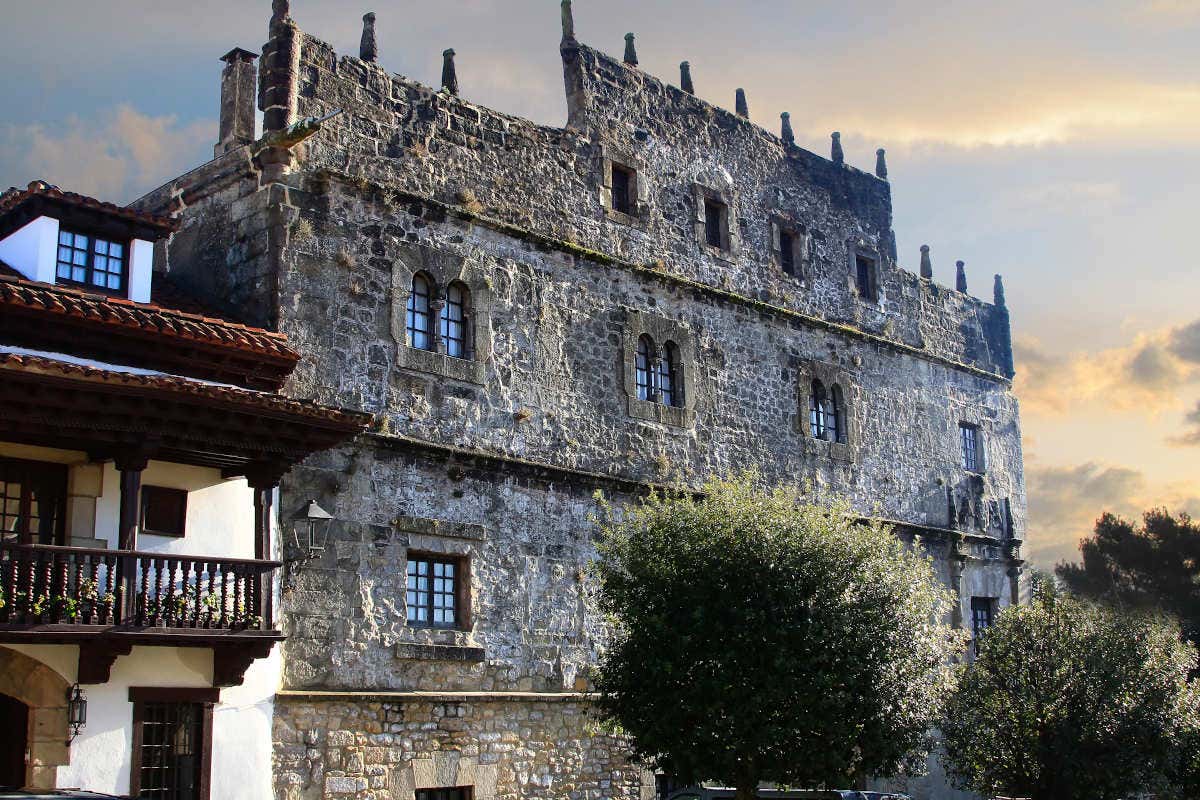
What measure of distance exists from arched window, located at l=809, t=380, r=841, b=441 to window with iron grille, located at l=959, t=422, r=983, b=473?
16.6 ft

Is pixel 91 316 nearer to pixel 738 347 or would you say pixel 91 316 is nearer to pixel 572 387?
pixel 572 387

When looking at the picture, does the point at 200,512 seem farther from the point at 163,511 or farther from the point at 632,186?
the point at 632,186

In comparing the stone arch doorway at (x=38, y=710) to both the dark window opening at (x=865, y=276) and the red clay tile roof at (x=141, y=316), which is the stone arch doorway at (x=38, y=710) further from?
the dark window opening at (x=865, y=276)

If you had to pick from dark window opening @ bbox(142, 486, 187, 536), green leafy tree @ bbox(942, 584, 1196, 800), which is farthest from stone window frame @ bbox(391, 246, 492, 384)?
green leafy tree @ bbox(942, 584, 1196, 800)

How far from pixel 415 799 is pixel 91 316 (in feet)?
26.3

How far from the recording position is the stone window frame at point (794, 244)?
1133 inches

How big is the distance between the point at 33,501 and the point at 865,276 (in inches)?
782

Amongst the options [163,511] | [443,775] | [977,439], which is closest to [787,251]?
[977,439]

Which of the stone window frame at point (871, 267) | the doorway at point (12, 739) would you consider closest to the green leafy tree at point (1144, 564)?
the stone window frame at point (871, 267)

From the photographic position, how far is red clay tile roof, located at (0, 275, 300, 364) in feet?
54.9

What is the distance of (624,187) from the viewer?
85.7 ft

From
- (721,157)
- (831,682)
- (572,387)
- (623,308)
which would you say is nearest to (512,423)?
A: (572,387)

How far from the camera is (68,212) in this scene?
1864 centimetres

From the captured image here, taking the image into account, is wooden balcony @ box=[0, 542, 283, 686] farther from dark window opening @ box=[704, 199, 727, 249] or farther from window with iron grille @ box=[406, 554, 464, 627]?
dark window opening @ box=[704, 199, 727, 249]
